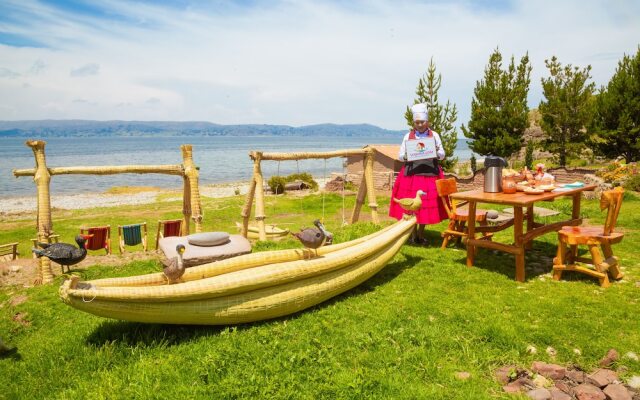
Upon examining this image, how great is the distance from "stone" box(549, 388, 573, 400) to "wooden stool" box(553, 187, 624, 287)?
3.02 metres

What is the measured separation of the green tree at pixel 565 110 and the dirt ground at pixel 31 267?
28.3m

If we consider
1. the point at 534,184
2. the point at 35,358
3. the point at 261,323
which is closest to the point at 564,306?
the point at 534,184

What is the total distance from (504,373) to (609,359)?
→ 3.69 ft

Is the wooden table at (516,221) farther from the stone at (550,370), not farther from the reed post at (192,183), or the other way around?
the reed post at (192,183)

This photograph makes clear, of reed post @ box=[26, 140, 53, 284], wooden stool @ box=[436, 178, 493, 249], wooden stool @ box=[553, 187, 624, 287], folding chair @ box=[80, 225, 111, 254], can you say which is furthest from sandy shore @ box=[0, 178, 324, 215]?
wooden stool @ box=[553, 187, 624, 287]

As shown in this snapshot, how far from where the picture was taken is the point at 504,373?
156 inches

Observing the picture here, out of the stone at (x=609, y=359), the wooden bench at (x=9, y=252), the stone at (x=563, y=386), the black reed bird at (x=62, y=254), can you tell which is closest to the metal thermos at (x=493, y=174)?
the stone at (x=609, y=359)

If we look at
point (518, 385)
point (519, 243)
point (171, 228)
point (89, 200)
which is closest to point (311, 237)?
point (518, 385)

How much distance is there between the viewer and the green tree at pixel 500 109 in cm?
2936

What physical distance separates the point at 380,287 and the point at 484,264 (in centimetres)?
232

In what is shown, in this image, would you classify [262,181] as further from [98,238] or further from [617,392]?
[617,392]

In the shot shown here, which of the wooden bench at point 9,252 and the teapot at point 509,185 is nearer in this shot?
the teapot at point 509,185

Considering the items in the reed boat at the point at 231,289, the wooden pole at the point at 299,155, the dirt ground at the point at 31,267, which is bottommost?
the dirt ground at the point at 31,267

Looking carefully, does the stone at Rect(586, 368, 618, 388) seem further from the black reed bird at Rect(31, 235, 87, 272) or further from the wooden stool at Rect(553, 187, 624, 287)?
the black reed bird at Rect(31, 235, 87, 272)
